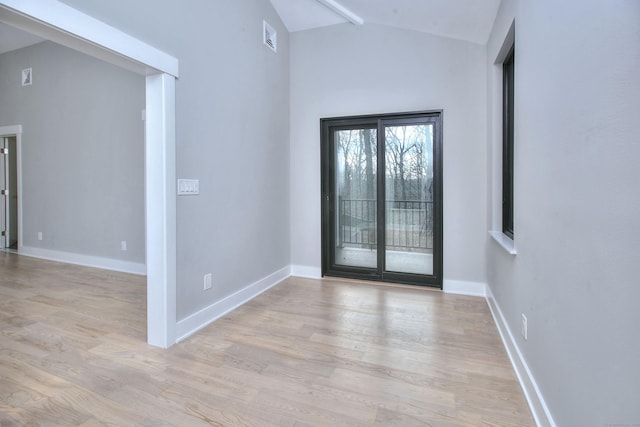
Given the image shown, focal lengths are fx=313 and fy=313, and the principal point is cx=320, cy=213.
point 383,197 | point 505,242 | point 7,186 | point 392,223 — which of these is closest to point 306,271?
point 392,223

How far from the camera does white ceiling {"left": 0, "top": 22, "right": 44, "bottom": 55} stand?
4.50 m

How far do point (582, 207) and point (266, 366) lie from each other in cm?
190

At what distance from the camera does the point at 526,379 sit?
178cm

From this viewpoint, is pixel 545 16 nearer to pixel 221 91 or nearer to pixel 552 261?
pixel 552 261

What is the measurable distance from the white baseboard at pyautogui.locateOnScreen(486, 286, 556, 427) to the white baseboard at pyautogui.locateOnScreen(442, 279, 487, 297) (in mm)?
855

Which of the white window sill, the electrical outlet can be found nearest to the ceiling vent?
the electrical outlet

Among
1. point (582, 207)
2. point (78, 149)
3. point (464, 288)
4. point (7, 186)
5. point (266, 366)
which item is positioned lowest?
point (266, 366)

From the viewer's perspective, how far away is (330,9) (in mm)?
3594

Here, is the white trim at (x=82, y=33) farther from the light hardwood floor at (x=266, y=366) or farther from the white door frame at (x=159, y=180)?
the light hardwood floor at (x=266, y=366)

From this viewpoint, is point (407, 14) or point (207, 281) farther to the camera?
point (407, 14)

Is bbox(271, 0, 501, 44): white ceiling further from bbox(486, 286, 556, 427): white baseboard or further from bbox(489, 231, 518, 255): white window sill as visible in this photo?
bbox(486, 286, 556, 427): white baseboard

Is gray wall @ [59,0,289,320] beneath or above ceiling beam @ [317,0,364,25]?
beneath

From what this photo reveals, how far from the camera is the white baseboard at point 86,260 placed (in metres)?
4.30

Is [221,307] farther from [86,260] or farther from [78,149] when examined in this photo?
[78,149]
